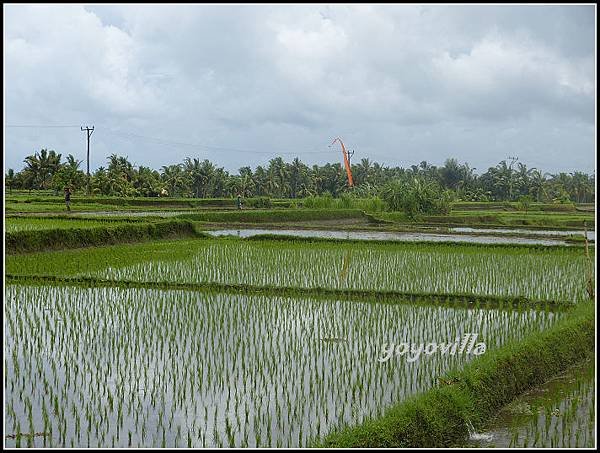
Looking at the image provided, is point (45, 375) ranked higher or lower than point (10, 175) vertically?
lower

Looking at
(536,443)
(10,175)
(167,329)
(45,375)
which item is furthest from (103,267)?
(10,175)

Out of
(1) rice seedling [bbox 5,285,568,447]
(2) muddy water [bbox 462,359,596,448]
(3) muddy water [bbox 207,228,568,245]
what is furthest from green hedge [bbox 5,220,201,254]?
(2) muddy water [bbox 462,359,596,448]

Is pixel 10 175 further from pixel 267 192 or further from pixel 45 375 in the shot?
pixel 45 375

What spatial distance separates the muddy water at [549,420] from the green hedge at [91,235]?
29.5 ft

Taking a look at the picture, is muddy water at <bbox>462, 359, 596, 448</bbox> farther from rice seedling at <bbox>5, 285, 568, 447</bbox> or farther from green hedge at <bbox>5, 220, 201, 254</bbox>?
green hedge at <bbox>5, 220, 201, 254</bbox>

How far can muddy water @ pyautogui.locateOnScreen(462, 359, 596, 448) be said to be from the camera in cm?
399

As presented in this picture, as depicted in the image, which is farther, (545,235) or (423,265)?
(545,235)

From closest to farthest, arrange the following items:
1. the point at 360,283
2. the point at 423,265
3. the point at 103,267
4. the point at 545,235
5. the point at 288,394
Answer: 1. the point at 288,394
2. the point at 360,283
3. the point at 103,267
4. the point at 423,265
5. the point at 545,235

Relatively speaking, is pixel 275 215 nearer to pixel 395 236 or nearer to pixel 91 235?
pixel 395 236

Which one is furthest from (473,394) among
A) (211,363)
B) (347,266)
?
(347,266)

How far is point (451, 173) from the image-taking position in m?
50.8

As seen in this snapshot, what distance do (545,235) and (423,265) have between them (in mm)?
7433

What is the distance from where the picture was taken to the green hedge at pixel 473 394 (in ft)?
12.1

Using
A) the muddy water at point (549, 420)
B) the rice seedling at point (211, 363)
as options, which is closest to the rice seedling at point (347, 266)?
the rice seedling at point (211, 363)
